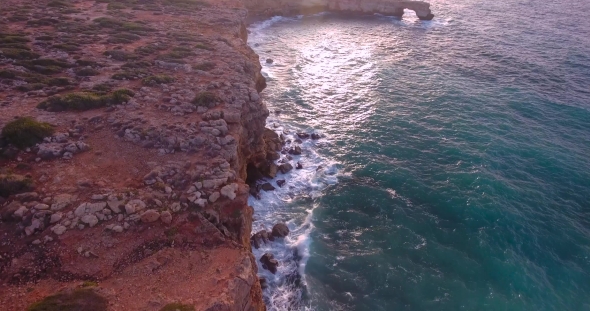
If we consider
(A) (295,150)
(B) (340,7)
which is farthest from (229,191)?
(B) (340,7)

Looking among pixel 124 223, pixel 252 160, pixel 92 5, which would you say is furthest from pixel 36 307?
pixel 92 5

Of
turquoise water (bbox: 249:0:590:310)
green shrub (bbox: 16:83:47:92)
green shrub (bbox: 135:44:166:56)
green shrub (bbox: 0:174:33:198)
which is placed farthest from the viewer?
green shrub (bbox: 135:44:166:56)

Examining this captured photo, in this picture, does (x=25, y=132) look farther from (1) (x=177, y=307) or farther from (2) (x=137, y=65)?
(1) (x=177, y=307)

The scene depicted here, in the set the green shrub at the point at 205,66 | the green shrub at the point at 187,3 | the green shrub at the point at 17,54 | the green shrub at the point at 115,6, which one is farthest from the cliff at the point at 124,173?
the green shrub at the point at 187,3

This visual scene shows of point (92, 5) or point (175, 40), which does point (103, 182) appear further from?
point (92, 5)

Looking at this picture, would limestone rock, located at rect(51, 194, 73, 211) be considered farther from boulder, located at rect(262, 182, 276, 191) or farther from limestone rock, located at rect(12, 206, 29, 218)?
boulder, located at rect(262, 182, 276, 191)

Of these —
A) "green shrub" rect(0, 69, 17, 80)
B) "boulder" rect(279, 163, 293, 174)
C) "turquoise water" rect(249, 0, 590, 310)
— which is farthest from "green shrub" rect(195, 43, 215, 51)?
"green shrub" rect(0, 69, 17, 80)
